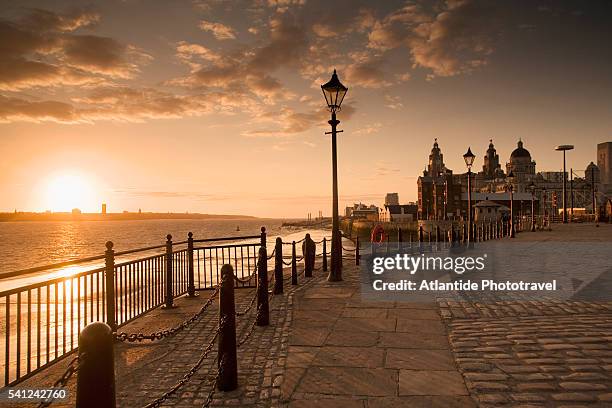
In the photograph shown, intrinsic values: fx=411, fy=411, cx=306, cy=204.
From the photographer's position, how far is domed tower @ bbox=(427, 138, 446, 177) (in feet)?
479

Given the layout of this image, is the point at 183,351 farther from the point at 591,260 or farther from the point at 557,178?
the point at 557,178

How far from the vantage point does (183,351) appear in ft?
20.4

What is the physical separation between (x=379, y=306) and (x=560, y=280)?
5.59m

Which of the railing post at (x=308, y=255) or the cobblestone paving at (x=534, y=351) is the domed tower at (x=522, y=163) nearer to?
the railing post at (x=308, y=255)

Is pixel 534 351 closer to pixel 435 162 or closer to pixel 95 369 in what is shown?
pixel 95 369

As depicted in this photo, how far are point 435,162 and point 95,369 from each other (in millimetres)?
153617

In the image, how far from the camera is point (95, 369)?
2662mm

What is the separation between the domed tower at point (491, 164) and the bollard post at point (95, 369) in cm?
18171

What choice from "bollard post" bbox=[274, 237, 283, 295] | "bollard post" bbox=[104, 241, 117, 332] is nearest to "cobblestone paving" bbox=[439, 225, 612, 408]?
"bollard post" bbox=[274, 237, 283, 295]

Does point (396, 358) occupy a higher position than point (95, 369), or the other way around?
point (95, 369)

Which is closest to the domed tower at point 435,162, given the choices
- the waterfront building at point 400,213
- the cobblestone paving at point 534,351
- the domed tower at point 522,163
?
the domed tower at point 522,163

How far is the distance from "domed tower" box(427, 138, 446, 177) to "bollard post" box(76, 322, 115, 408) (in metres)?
150

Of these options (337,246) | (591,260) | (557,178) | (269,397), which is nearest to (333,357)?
(269,397)

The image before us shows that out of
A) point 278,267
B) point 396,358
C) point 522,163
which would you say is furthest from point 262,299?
point 522,163
